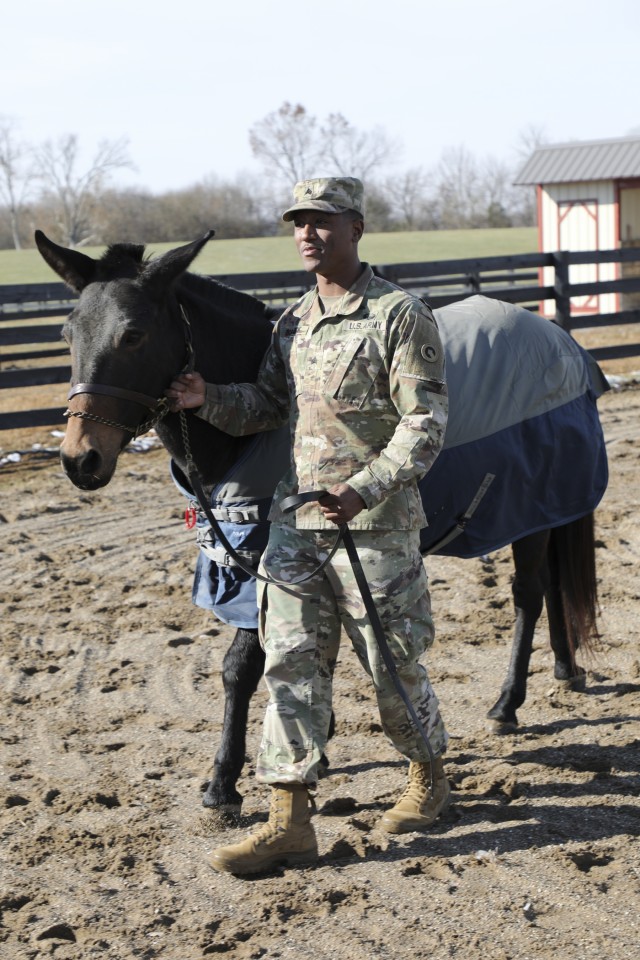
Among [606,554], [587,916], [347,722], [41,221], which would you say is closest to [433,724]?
[587,916]

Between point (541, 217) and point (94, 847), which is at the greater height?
point (541, 217)

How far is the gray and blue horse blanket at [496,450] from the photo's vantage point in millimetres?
3535

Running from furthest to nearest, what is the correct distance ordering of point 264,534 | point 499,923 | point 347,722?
point 347,722
point 264,534
point 499,923

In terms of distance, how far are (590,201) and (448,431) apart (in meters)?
18.2

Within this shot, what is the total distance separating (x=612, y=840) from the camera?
3.15 meters

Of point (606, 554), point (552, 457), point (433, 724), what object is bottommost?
point (606, 554)

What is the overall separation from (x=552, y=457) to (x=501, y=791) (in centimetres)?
138

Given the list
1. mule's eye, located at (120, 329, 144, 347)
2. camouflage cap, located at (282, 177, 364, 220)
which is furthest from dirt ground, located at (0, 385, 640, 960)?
camouflage cap, located at (282, 177, 364, 220)

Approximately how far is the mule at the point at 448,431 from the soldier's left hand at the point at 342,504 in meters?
0.62

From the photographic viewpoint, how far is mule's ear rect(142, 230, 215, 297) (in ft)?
10.4

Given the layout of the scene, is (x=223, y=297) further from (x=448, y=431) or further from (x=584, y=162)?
(x=584, y=162)

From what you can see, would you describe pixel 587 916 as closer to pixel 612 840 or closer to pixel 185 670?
pixel 612 840

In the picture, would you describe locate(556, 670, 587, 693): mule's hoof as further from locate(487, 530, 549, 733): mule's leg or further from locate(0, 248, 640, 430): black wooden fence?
locate(0, 248, 640, 430): black wooden fence

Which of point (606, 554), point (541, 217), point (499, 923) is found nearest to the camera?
point (499, 923)
